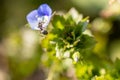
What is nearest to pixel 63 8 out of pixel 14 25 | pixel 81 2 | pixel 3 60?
pixel 81 2

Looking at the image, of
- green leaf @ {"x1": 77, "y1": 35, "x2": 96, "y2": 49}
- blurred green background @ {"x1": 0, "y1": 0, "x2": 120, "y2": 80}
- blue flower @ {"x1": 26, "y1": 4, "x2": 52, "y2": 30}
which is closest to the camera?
blue flower @ {"x1": 26, "y1": 4, "x2": 52, "y2": 30}

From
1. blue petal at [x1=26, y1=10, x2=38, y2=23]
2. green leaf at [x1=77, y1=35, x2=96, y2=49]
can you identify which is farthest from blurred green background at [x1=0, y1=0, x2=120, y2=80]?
blue petal at [x1=26, y1=10, x2=38, y2=23]

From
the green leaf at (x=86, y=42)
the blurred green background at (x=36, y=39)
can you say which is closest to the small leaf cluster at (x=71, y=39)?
the green leaf at (x=86, y=42)

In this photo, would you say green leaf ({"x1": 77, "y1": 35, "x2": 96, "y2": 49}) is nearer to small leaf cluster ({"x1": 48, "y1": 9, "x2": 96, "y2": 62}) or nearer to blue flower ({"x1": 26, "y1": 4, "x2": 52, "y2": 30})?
small leaf cluster ({"x1": 48, "y1": 9, "x2": 96, "y2": 62})

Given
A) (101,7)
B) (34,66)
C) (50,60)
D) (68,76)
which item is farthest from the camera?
(101,7)

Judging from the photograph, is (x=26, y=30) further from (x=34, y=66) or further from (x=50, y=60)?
(x=50, y=60)

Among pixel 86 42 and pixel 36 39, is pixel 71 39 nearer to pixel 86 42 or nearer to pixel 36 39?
pixel 86 42

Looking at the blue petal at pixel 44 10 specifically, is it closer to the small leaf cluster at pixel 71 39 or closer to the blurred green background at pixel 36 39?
the small leaf cluster at pixel 71 39

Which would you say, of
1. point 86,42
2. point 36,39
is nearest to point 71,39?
point 86,42
